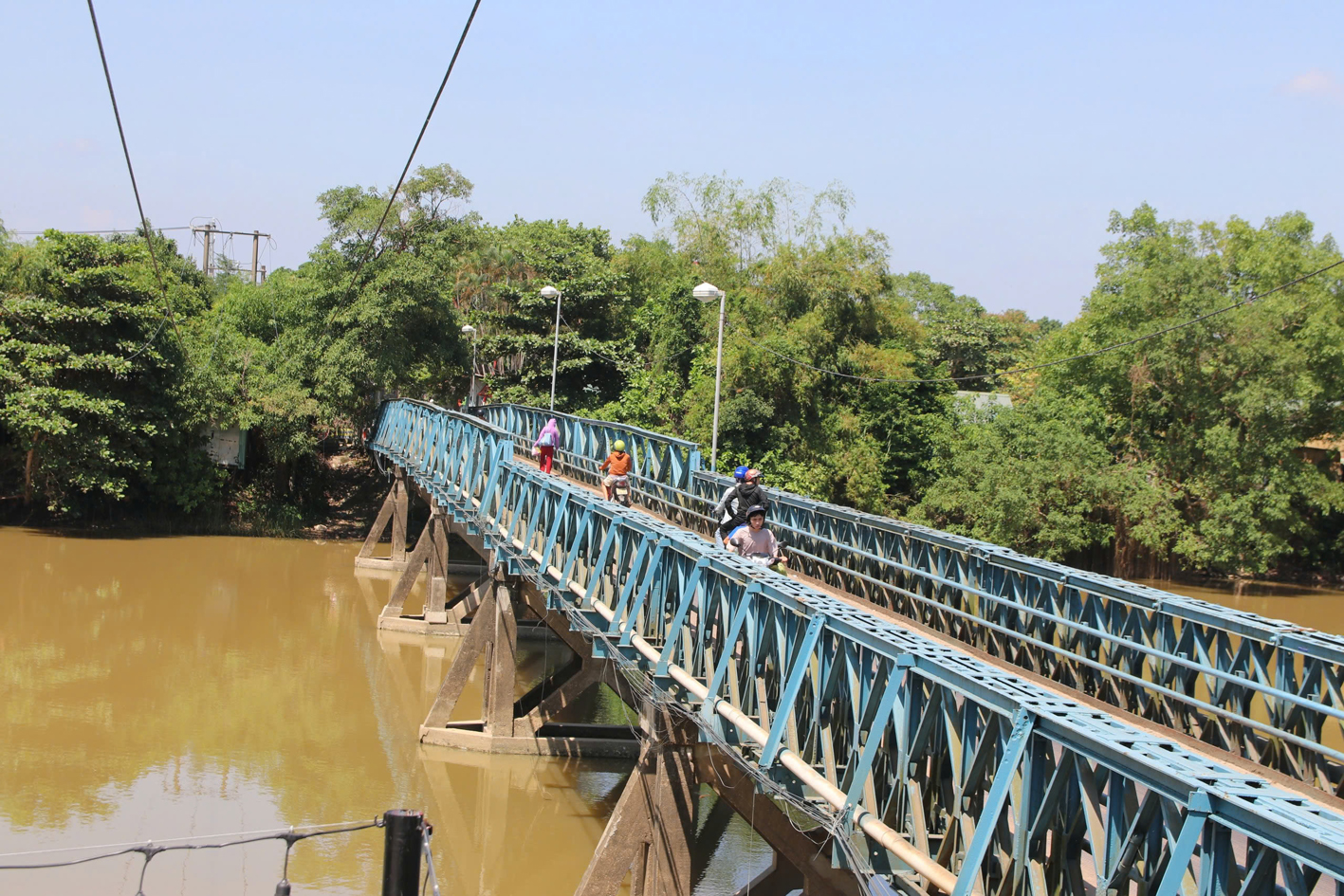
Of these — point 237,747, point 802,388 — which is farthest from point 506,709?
point 802,388

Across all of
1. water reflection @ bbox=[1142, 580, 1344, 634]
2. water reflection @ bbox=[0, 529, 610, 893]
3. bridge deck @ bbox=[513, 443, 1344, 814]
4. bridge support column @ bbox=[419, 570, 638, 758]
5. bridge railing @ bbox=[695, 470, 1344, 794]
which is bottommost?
water reflection @ bbox=[0, 529, 610, 893]

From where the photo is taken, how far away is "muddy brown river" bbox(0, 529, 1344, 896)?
12711mm

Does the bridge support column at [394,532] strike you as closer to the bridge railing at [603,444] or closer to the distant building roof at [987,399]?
the bridge railing at [603,444]

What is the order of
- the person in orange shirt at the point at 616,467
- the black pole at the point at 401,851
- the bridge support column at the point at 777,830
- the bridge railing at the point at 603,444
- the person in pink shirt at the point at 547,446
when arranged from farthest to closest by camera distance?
the person in pink shirt at the point at 547,446, the bridge railing at the point at 603,444, the person in orange shirt at the point at 616,467, the bridge support column at the point at 777,830, the black pole at the point at 401,851

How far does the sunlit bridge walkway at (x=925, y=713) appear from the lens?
178 inches

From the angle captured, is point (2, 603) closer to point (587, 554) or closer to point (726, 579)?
point (587, 554)

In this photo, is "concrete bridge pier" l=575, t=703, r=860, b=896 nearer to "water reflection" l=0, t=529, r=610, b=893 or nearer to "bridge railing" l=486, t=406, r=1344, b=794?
"bridge railing" l=486, t=406, r=1344, b=794

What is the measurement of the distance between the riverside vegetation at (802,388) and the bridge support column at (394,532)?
18.7ft

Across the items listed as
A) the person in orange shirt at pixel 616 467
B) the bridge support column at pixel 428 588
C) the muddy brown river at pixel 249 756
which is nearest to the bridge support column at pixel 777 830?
the muddy brown river at pixel 249 756

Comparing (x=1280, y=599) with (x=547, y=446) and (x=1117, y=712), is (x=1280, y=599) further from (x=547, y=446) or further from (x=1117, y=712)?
(x=1117, y=712)

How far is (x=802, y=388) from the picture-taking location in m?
36.1

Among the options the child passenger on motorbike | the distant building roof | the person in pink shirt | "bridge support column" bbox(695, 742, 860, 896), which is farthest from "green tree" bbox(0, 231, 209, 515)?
"bridge support column" bbox(695, 742, 860, 896)

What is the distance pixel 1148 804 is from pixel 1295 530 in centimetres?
3538

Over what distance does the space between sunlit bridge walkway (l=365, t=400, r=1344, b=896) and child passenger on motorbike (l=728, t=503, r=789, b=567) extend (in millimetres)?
798
